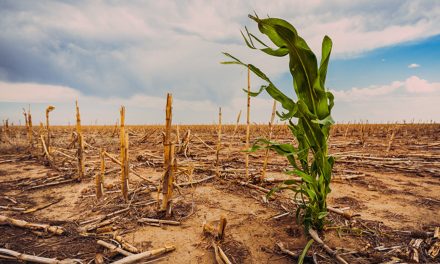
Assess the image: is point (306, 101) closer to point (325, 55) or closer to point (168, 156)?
point (325, 55)

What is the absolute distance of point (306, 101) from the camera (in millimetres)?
2494

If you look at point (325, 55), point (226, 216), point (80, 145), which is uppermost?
point (325, 55)

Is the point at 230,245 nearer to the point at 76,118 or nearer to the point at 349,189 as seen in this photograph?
the point at 349,189

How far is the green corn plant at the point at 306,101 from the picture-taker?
225cm

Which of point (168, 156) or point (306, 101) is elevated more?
point (306, 101)

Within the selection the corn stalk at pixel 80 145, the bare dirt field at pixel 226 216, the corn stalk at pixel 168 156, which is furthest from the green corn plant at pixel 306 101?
the corn stalk at pixel 80 145

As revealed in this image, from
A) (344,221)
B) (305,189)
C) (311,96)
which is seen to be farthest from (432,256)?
(311,96)

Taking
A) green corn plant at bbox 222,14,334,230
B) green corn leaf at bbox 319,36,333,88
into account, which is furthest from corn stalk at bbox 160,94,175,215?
green corn leaf at bbox 319,36,333,88

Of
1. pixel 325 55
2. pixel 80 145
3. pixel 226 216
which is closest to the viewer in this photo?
pixel 325 55

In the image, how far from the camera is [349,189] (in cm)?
447

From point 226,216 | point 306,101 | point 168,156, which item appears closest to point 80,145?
point 168,156

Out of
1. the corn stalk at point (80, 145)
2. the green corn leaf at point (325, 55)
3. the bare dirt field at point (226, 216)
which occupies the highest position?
the green corn leaf at point (325, 55)

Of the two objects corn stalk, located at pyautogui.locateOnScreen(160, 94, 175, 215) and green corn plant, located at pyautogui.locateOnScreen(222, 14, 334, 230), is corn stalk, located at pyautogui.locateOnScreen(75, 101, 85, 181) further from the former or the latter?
green corn plant, located at pyautogui.locateOnScreen(222, 14, 334, 230)

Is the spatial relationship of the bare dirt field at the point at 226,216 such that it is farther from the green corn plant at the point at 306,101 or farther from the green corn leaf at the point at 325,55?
the green corn leaf at the point at 325,55
